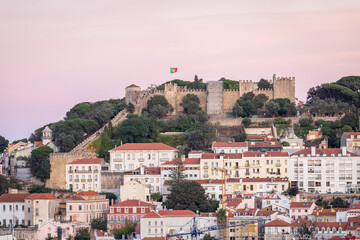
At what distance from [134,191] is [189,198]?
535cm

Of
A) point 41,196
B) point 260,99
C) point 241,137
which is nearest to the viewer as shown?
point 41,196

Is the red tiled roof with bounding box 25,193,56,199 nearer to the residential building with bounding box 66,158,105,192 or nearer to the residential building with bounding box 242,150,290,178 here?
the residential building with bounding box 66,158,105,192

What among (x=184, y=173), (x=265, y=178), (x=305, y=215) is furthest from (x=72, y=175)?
(x=305, y=215)

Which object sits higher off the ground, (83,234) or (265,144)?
(265,144)

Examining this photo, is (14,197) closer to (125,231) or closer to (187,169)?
(125,231)

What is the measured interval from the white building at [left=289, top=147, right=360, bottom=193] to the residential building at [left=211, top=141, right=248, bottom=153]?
199 inches

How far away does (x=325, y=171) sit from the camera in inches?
2763

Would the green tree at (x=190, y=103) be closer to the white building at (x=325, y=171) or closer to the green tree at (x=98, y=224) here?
the white building at (x=325, y=171)

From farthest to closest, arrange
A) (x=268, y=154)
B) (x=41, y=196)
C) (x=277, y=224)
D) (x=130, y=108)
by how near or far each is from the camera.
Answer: (x=130, y=108)
(x=268, y=154)
(x=41, y=196)
(x=277, y=224)

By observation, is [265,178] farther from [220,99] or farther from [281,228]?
[220,99]

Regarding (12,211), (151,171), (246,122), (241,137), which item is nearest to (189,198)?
(151,171)

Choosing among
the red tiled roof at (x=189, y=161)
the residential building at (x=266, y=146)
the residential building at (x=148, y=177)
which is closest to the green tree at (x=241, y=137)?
the residential building at (x=266, y=146)

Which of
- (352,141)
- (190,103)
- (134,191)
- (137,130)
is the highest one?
(190,103)

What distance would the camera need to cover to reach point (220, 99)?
8731 cm
